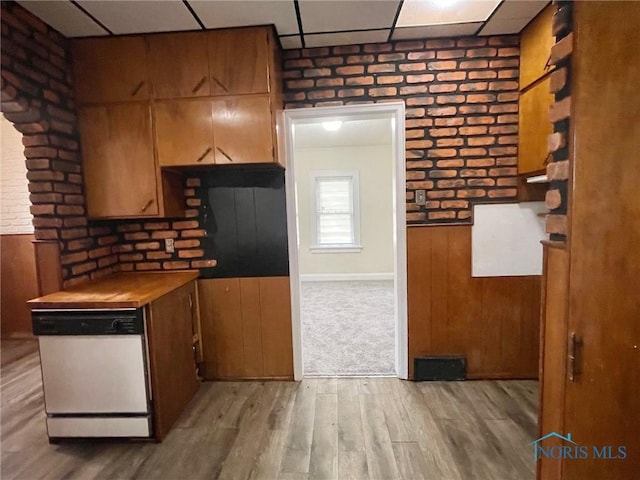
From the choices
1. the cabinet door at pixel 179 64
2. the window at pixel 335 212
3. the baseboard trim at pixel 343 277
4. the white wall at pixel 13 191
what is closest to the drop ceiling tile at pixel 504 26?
the cabinet door at pixel 179 64

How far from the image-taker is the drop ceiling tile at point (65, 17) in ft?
6.26

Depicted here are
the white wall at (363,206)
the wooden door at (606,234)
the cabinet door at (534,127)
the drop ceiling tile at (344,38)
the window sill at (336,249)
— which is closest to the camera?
the wooden door at (606,234)

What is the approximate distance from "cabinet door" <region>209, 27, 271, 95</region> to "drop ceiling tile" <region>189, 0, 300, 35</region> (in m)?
0.06

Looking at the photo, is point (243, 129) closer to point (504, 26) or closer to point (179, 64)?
point (179, 64)

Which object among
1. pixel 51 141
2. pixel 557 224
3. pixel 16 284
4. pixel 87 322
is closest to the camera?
pixel 557 224

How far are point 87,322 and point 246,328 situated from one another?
113 cm

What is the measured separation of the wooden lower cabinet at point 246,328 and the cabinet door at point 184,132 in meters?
0.99

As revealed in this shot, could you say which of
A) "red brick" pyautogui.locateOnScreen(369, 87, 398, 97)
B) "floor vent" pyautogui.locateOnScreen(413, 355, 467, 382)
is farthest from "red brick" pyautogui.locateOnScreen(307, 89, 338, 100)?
"floor vent" pyautogui.locateOnScreen(413, 355, 467, 382)

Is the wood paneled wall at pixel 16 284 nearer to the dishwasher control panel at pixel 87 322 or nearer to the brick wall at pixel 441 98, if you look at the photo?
the dishwasher control panel at pixel 87 322

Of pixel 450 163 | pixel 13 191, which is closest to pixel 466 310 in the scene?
pixel 450 163

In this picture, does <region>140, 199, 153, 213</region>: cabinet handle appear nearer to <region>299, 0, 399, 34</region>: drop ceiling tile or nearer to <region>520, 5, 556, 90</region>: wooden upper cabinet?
<region>299, 0, 399, 34</region>: drop ceiling tile

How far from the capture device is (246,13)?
203cm

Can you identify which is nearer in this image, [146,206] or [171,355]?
[171,355]

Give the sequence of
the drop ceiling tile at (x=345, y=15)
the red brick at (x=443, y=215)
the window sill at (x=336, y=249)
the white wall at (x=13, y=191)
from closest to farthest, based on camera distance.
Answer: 1. the drop ceiling tile at (x=345, y=15)
2. the red brick at (x=443, y=215)
3. the white wall at (x=13, y=191)
4. the window sill at (x=336, y=249)
